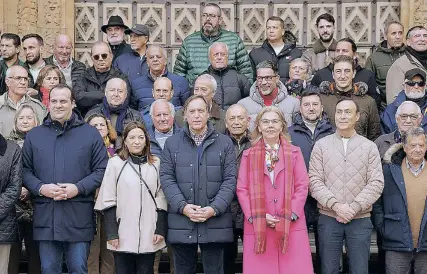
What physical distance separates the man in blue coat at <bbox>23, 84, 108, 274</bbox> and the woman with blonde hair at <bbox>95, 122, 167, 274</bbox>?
160mm

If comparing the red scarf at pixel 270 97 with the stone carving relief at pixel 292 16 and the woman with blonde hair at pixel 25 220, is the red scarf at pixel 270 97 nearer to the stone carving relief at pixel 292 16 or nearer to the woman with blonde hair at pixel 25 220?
the woman with blonde hair at pixel 25 220

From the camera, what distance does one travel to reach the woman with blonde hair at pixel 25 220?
8836mm

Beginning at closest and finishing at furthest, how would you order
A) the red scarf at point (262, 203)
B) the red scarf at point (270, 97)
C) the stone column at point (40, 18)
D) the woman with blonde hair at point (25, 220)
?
the red scarf at point (262, 203), the woman with blonde hair at point (25, 220), the red scarf at point (270, 97), the stone column at point (40, 18)

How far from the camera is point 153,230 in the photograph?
8422 mm

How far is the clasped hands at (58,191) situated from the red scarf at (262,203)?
1540 mm

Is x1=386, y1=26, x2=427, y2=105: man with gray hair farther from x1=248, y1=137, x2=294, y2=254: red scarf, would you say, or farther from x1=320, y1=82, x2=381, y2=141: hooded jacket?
x1=248, y1=137, x2=294, y2=254: red scarf

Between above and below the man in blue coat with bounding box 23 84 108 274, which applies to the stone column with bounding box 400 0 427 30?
above

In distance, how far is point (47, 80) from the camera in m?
9.97

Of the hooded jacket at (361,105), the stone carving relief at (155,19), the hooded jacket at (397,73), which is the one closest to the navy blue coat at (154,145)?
the hooded jacket at (361,105)

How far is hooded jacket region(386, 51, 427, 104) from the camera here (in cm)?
1030

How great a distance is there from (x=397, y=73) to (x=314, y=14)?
329 cm

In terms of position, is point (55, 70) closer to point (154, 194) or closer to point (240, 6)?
point (154, 194)

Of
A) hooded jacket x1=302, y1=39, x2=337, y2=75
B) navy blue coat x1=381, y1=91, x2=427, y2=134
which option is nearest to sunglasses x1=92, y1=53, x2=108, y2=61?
hooded jacket x1=302, y1=39, x2=337, y2=75

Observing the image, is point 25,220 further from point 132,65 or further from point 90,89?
point 132,65
